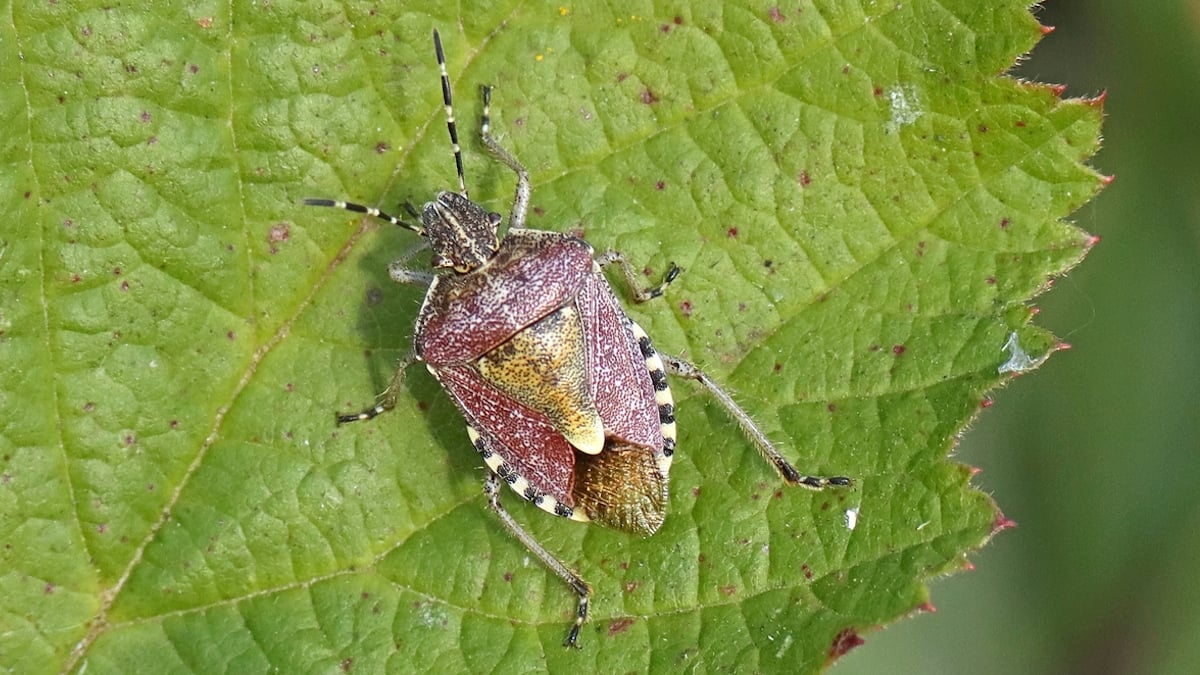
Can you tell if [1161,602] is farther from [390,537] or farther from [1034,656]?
[390,537]

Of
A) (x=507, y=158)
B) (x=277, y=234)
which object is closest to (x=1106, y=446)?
(x=507, y=158)

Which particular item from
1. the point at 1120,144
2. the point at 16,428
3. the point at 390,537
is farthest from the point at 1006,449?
the point at 16,428

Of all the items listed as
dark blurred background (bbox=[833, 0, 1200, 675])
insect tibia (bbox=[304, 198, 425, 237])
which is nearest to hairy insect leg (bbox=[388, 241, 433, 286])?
insect tibia (bbox=[304, 198, 425, 237])

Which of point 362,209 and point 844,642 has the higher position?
point 362,209

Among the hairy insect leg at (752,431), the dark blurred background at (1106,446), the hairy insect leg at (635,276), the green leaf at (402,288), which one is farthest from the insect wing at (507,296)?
the dark blurred background at (1106,446)

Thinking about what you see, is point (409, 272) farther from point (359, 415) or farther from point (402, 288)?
point (359, 415)

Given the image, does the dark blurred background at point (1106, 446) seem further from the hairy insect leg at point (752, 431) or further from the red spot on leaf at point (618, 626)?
the red spot on leaf at point (618, 626)
